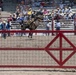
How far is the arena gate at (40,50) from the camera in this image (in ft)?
32.0

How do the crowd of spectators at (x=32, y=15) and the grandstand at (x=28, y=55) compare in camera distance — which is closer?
the grandstand at (x=28, y=55)

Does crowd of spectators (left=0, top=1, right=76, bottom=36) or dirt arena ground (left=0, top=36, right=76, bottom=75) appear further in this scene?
crowd of spectators (left=0, top=1, right=76, bottom=36)

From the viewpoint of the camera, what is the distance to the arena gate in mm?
9766

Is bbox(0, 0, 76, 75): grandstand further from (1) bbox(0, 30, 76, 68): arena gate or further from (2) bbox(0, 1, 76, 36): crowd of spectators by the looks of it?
(2) bbox(0, 1, 76, 36): crowd of spectators

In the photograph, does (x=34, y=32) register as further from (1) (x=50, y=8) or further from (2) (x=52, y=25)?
(1) (x=50, y=8)

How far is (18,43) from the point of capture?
10.7 meters

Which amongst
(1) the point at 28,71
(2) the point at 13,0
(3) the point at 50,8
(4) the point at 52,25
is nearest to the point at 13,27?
(4) the point at 52,25

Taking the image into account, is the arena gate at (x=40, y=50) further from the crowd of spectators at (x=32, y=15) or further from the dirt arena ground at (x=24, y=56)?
the crowd of spectators at (x=32, y=15)

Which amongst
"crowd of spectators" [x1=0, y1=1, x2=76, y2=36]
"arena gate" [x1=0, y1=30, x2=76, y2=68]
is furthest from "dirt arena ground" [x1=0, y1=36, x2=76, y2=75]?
"crowd of spectators" [x1=0, y1=1, x2=76, y2=36]

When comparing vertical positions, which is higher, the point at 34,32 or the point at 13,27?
the point at 34,32

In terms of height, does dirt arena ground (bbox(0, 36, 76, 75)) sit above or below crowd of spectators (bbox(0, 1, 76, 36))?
above

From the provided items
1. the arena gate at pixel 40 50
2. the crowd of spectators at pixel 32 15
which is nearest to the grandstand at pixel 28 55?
the arena gate at pixel 40 50

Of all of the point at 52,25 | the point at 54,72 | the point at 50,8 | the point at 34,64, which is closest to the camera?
the point at 54,72

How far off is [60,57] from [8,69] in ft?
5.14
